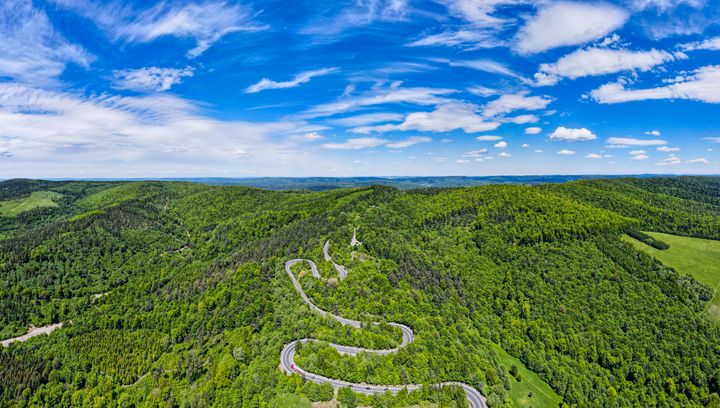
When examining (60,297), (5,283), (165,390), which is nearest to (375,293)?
(165,390)

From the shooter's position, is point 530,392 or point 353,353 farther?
point 530,392

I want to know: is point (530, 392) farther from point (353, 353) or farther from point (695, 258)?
point (695, 258)

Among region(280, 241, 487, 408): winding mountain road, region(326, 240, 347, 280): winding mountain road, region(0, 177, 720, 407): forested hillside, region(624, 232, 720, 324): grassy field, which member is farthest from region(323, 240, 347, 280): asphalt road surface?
region(624, 232, 720, 324): grassy field

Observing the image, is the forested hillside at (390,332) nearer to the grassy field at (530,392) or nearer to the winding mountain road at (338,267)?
the grassy field at (530,392)

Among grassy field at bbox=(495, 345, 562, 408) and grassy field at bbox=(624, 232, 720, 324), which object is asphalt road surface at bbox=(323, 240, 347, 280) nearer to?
grassy field at bbox=(495, 345, 562, 408)

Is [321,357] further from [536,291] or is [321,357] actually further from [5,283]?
[5,283]

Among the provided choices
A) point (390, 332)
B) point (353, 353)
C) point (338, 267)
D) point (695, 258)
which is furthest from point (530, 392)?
point (695, 258)

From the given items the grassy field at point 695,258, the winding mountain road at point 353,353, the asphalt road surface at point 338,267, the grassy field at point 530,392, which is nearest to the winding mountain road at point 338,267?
the asphalt road surface at point 338,267
